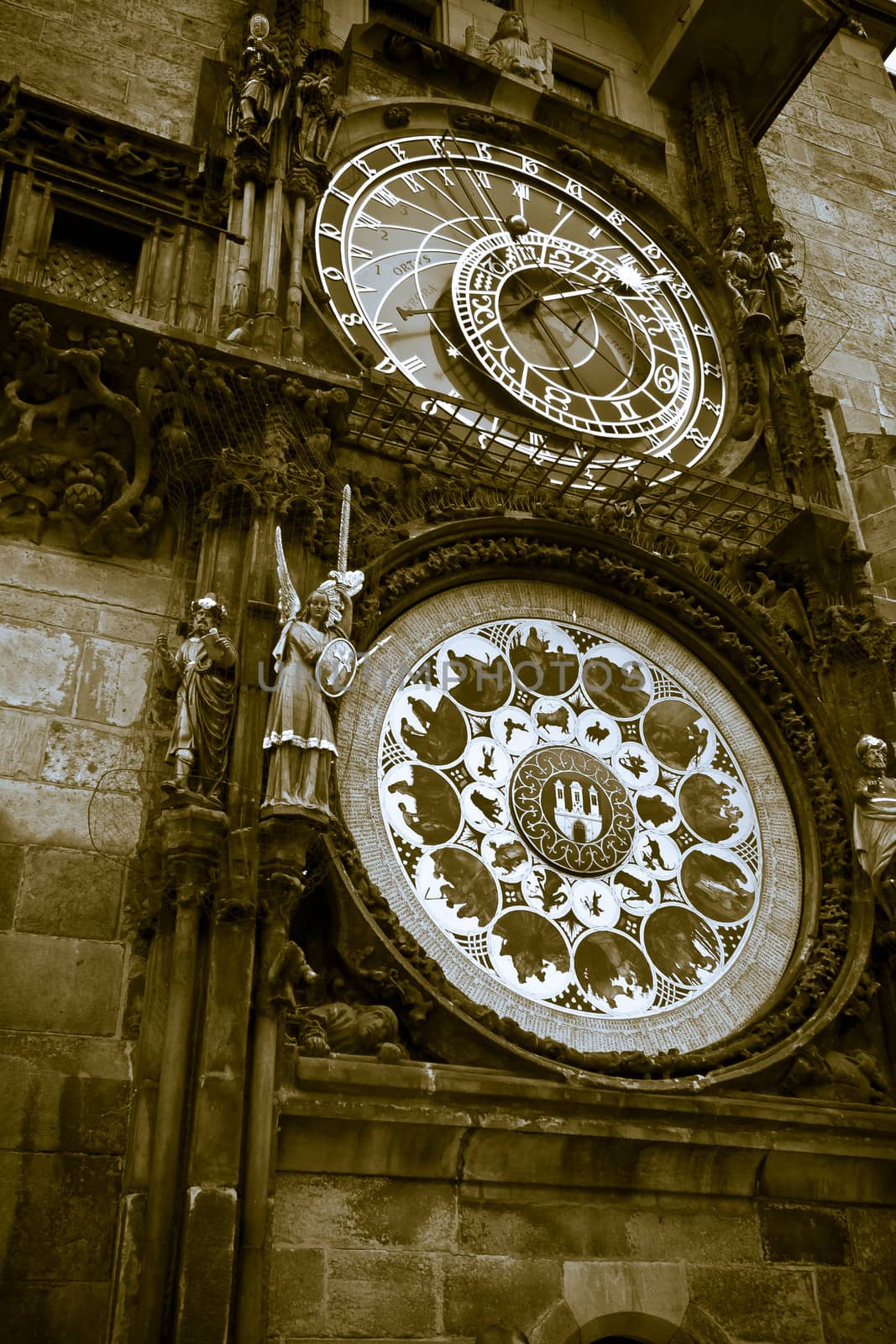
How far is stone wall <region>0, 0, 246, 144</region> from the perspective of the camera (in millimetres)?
10180

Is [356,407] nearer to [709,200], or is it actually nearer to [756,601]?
[756,601]

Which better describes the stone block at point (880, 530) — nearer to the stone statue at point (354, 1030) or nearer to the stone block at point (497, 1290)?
the stone statue at point (354, 1030)

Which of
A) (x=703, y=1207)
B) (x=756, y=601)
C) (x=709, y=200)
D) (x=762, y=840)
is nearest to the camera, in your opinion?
(x=703, y=1207)

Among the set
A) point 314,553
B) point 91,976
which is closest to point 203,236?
point 314,553

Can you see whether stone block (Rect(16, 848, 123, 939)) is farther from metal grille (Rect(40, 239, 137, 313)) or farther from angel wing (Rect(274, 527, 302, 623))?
metal grille (Rect(40, 239, 137, 313))

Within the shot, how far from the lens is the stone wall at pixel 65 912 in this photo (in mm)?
5945

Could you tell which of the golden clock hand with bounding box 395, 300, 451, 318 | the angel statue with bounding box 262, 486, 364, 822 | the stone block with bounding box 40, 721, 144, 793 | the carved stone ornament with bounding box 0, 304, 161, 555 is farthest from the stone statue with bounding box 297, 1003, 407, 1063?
the golden clock hand with bounding box 395, 300, 451, 318

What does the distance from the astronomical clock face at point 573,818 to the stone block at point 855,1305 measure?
1.34 meters

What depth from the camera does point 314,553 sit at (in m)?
8.05

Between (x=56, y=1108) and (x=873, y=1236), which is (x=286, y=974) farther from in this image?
(x=873, y=1236)

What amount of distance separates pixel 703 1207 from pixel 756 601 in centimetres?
412

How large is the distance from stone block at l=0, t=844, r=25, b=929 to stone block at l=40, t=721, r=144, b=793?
0.44 m

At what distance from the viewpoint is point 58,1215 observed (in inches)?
236

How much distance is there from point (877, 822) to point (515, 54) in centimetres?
778
